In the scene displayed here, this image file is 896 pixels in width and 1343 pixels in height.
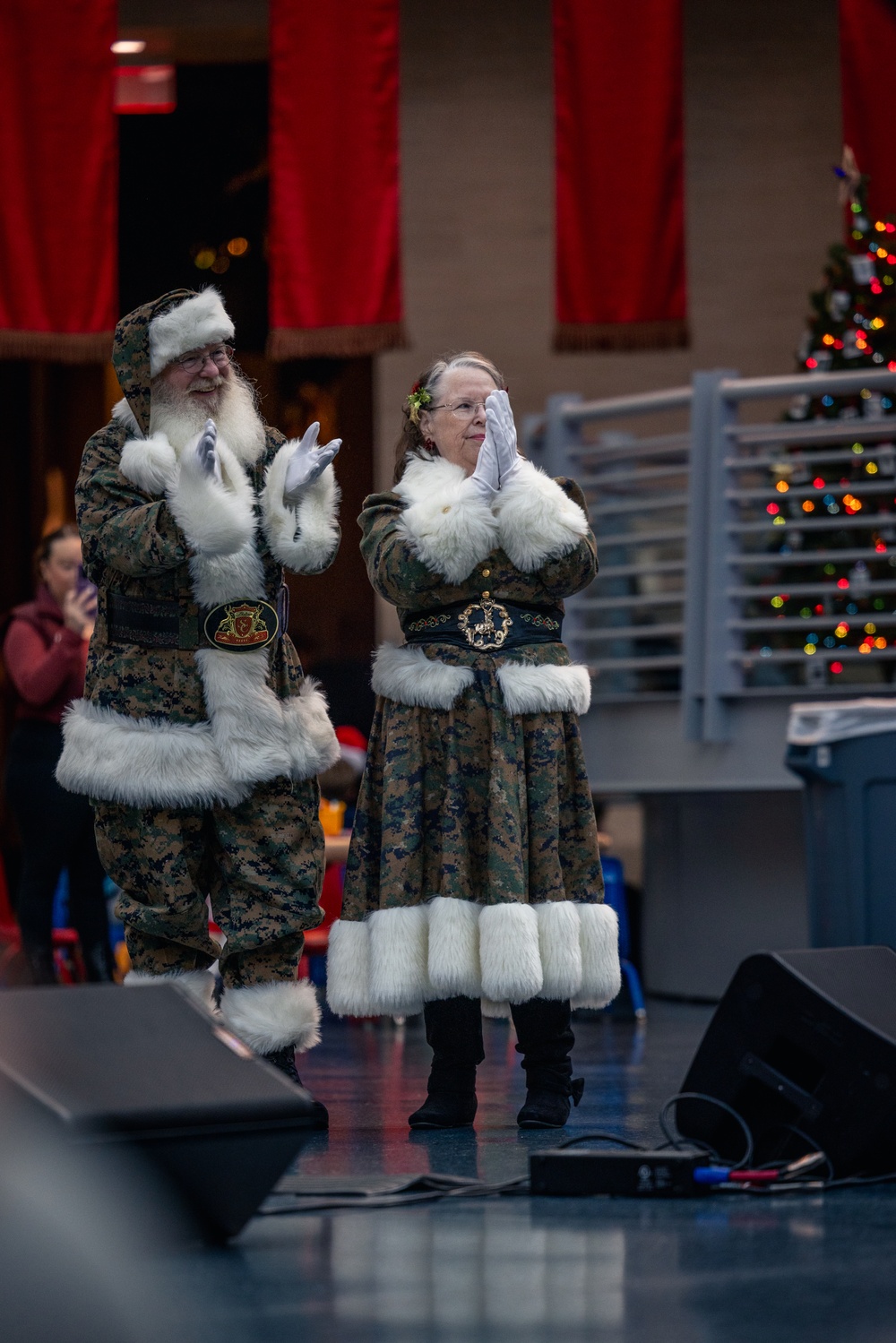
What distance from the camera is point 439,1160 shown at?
307 centimetres

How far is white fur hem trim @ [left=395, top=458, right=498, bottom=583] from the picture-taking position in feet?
11.2

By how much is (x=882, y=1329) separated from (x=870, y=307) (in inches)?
196

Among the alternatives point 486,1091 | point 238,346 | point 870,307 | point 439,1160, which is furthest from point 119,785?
point 238,346

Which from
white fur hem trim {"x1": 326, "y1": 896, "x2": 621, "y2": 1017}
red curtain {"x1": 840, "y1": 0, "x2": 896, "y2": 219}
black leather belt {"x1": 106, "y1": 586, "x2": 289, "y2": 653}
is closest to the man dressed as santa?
black leather belt {"x1": 106, "y1": 586, "x2": 289, "y2": 653}

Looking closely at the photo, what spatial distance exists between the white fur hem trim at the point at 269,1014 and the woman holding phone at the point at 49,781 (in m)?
2.31

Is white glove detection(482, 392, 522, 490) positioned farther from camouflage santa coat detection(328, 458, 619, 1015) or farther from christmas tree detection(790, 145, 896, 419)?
christmas tree detection(790, 145, 896, 419)

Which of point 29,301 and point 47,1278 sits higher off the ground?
point 29,301

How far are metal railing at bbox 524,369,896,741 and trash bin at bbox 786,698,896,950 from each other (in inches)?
49.3

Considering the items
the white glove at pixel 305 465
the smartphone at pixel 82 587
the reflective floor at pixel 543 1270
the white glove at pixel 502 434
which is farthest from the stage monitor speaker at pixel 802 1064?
the smartphone at pixel 82 587

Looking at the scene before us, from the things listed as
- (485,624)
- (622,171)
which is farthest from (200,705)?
(622,171)

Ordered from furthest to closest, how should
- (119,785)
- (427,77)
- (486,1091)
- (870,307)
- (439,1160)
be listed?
(427,77)
(870,307)
(486,1091)
(119,785)
(439,1160)

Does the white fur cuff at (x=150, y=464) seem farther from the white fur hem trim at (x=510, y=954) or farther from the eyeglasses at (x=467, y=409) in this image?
the white fur hem trim at (x=510, y=954)

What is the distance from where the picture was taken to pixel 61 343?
20.4ft

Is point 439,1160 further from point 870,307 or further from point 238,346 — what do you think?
point 238,346
